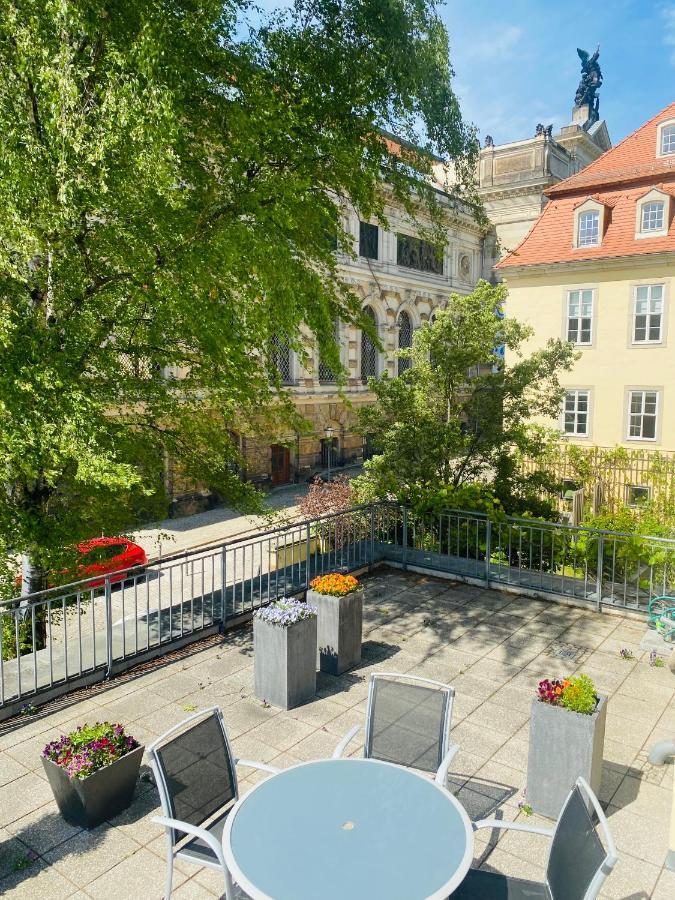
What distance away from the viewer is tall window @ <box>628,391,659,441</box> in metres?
24.5

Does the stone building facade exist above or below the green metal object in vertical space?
above

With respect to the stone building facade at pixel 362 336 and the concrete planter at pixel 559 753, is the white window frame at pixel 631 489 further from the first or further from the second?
the concrete planter at pixel 559 753

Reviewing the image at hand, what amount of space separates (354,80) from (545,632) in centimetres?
842

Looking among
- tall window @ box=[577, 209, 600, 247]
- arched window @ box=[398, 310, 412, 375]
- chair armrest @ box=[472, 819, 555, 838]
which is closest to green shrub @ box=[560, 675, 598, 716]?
chair armrest @ box=[472, 819, 555, 838]

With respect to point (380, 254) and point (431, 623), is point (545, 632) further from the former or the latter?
point (380, 254)

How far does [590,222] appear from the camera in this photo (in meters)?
25.5

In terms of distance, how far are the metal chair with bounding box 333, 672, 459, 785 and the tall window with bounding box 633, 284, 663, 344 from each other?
2287 centimetres

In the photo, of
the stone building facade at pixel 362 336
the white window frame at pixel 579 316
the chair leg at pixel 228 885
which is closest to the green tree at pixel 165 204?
the chair leg at pixel 228 885

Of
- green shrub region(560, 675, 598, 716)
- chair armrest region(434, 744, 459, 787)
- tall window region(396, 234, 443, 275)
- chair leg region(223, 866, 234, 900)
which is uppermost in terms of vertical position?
tall window region(396, 234, 443, 275)

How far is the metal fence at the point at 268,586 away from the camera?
781 cm

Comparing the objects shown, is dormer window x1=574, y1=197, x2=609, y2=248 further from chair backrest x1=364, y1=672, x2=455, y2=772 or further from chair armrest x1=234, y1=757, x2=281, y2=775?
chair armrest x1=234, y1=757, x2=281, y2=775

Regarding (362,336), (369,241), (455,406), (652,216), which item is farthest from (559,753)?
(369,241)

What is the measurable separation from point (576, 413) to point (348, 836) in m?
24.5

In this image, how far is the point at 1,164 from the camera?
6.96 meters
